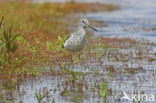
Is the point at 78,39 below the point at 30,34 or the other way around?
below

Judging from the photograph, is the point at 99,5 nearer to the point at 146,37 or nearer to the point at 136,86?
the point at 146,37

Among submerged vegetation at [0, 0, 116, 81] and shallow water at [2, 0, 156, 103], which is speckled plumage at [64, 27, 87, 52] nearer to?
shallow water at [2, 0, 156, 103]

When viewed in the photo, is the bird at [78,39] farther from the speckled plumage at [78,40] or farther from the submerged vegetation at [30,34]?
the submerged vegetation at [30,34]

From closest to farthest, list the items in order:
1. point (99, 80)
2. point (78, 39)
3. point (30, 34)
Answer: point (99, 80), point (78, 39), point (30, 34)

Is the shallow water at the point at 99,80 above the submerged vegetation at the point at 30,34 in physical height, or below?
below

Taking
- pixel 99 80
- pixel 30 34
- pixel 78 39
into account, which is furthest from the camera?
pixel 30 34

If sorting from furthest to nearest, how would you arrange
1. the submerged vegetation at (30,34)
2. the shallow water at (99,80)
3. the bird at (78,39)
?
the bird at (78,39)
the submerged vegetation at (30,34)
the shallow water at (99,80)

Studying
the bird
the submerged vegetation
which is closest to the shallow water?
the bird

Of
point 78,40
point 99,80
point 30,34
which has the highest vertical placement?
point 30,34

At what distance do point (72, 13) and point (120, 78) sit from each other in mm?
17463

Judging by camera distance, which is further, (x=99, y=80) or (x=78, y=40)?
(x=78, y=40)

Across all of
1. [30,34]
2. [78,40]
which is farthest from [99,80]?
[30,34]

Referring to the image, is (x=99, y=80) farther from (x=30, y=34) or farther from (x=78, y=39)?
(x=30, y=34)

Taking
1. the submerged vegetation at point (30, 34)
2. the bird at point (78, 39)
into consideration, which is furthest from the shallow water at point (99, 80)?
the submerged vegetation at point (30, 34)
